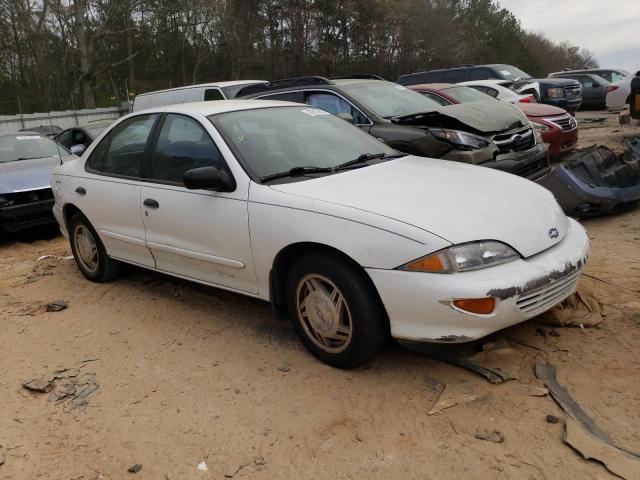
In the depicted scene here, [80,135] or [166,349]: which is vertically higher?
[80,135]

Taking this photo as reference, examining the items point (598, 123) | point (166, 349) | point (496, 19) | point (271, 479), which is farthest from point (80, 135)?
point (496, 19)

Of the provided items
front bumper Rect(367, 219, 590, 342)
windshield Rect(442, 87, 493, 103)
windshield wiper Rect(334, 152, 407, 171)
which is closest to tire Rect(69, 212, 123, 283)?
windshield wiper Rect(334, 152, 407, 171)

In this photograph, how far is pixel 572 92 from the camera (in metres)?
15.9

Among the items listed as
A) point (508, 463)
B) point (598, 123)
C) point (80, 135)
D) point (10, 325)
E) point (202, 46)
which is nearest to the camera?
point (508, 463)

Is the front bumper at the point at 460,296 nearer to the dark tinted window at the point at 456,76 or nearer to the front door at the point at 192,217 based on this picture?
the front door at the point at 192,217

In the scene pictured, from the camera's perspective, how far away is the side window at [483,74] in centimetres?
1678

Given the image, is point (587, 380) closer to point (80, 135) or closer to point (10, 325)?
point (10, 325)

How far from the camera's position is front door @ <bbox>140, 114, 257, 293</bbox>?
12.2 feet

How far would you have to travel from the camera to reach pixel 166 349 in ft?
12.9

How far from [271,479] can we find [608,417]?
1.62 metres

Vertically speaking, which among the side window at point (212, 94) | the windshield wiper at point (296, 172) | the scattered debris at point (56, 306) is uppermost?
the side window at point (212, 94)

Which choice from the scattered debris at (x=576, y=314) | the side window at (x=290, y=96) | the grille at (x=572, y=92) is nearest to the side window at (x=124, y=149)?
the side window at (x=290, y=96)

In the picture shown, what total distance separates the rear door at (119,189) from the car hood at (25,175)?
2.57m

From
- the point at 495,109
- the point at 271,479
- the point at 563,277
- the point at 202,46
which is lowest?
the point at 271,479
